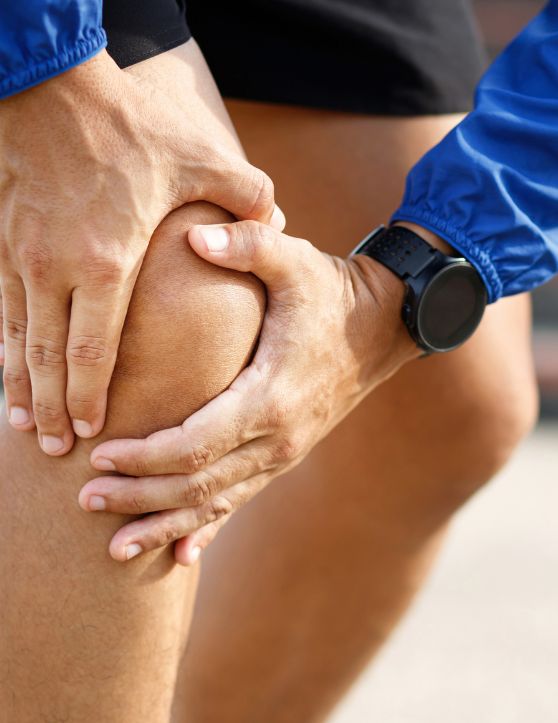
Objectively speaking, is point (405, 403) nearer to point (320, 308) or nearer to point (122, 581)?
point (320, 308)

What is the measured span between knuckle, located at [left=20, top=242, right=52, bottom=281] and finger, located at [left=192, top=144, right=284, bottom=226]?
17 centimetres

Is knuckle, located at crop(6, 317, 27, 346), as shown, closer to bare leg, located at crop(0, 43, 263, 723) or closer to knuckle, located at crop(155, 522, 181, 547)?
bare leg, located at crop(0, 43, 263, 723)

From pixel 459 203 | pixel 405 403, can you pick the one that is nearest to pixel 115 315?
pixel 459 203

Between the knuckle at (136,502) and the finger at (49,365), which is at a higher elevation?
the finger at (49,365)

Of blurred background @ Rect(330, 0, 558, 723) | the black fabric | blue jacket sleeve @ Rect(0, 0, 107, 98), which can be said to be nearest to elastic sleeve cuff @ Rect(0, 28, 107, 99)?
blue jacket sleeve @ Rect(0, 0, 107, 98)

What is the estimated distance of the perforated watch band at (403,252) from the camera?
1250mm

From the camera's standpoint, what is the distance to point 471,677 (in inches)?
81.8

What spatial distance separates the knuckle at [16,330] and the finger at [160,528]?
0.24m

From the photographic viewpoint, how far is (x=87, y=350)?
1020mm

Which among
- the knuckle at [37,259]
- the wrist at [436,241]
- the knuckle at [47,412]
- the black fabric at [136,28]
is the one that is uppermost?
the black fabric at [136,28]

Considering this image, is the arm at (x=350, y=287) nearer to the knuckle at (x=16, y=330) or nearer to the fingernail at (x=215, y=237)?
the fingernail at (x=215, y=237)

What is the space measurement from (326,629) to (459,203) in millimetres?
837

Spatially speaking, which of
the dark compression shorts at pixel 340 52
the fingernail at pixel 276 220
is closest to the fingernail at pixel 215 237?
the fingernail at pixel 276 220

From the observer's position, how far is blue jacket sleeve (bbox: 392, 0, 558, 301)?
4.02 feet
